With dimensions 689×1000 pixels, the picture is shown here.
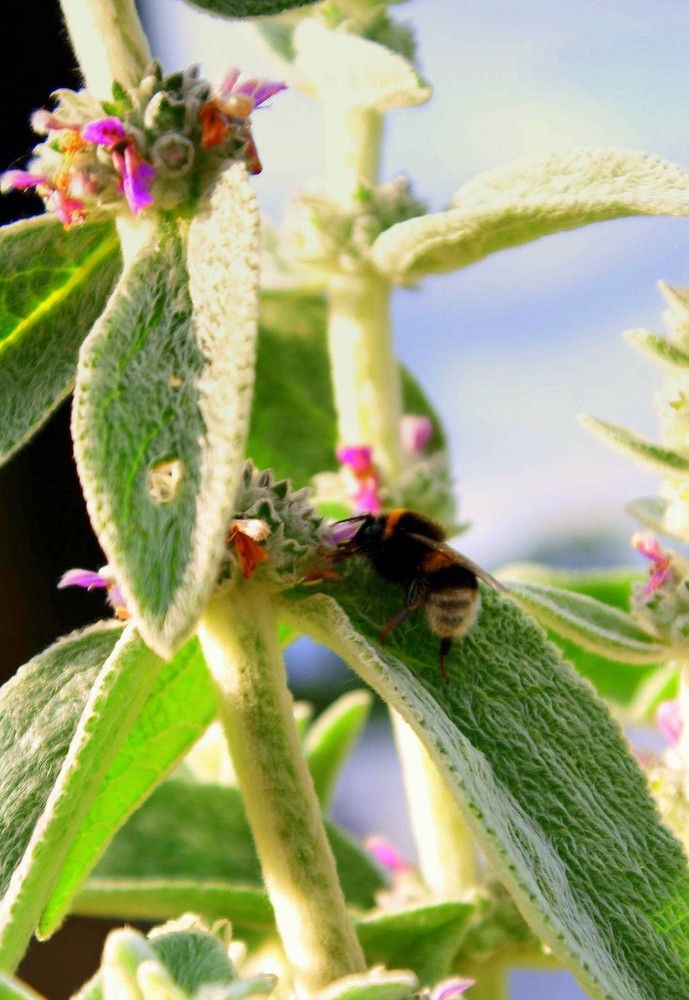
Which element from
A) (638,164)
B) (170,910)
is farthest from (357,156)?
(170,910)

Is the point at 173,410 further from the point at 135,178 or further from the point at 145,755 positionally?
the point at 145,755

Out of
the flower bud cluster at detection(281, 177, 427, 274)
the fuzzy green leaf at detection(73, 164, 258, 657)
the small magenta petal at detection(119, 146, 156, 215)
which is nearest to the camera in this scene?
the fuzzy green leaf at detection(73, 164, 258, 657)

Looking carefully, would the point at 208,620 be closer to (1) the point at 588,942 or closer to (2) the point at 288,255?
(1) the point at 588,942

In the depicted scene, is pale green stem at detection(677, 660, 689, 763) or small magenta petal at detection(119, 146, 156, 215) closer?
small magenta petal at detection(119, 146, 156, 215)

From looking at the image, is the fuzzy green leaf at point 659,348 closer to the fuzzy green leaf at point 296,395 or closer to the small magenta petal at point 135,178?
the small magenta petal at point 135,178

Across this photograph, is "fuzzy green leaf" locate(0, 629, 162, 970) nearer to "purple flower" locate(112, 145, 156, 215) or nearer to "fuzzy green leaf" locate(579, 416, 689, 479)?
"purple flower" locate(112, 145, 156, 215)

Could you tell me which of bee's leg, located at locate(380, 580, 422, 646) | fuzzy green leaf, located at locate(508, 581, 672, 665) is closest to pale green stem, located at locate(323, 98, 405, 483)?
fuzzy green leaf, located at locate(508, 581, 672, 665)

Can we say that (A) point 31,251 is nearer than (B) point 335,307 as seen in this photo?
Yes
